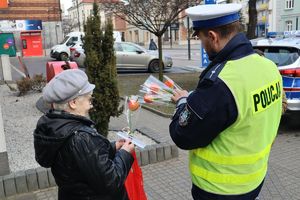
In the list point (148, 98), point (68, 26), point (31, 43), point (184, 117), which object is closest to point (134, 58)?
point (148, 98)

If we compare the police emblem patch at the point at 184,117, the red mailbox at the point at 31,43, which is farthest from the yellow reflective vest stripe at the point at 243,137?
the red mailbox at the point at 31,43

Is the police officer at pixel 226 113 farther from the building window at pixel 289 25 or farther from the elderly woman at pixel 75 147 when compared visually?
the building window at pixel 289 25

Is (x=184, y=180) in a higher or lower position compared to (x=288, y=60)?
lower

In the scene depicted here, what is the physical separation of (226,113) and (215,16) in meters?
0.49

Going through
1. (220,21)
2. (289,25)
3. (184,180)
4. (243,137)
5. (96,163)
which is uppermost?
(289,25)

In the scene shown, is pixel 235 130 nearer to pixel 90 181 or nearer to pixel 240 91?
pixel 240 91

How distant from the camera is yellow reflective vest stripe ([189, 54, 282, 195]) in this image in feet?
6.03

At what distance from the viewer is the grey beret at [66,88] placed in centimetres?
209

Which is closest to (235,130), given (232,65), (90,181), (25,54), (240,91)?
(240,91)

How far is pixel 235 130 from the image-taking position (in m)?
1.88

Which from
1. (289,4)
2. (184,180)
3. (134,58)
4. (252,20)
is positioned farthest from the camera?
(289,4)

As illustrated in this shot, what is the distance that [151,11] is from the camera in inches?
436

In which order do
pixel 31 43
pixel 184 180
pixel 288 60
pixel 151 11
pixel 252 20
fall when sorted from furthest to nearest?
pixel 31 43, pixel 252 20, pixel 151 11, pixel 288 60, pixel 184 180

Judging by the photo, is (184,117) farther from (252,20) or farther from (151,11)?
(252,20)
